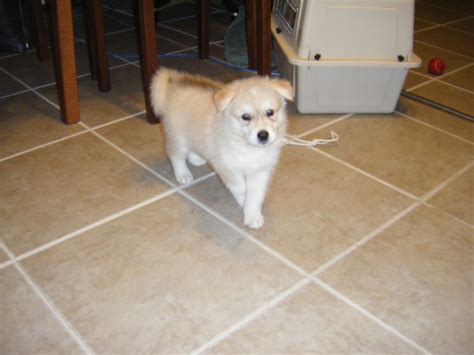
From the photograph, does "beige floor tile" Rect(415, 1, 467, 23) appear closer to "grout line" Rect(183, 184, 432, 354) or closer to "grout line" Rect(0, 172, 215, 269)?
"grout line" Rect(183, 184, 432, 354)

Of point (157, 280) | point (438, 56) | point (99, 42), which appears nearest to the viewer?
point (157, 280)

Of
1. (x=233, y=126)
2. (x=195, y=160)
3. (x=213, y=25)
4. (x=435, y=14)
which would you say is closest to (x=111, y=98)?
(x=195, y=160)

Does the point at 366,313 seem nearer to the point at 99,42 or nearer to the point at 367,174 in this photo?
the point at 367,174

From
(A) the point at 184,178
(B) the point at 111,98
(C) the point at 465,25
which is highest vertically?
(C) the point at 465,25

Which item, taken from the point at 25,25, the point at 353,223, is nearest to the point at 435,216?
the point at 353,223

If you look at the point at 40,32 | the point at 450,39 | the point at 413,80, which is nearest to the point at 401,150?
the point at 413,80

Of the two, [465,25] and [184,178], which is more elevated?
[465,25]

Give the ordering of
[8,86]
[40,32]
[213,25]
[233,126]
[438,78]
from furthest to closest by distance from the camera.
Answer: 1. [213,25]
2. [438,78]
3. [40,32]
4. [8,86]
5. [233,126]

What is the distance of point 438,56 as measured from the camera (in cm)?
266

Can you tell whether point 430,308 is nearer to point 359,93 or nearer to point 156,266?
point 156,266

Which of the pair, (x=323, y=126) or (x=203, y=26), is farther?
(x=203, y=26)

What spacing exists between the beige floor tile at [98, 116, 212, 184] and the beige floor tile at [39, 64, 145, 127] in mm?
85

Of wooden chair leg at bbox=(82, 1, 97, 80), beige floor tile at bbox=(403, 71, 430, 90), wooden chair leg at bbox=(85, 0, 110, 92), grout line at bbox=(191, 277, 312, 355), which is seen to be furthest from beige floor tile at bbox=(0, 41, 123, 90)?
grout line at bbox=(191, 277, 312, 355)

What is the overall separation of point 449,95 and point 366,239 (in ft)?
4.15
